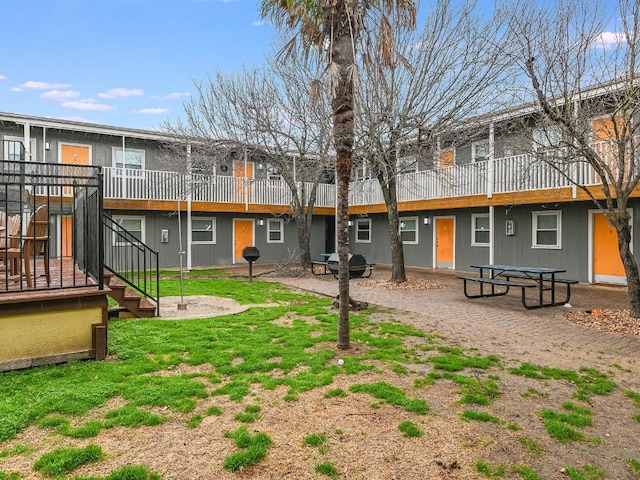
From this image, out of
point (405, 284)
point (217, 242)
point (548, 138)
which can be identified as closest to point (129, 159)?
point (217, 242)

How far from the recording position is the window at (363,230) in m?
19.9

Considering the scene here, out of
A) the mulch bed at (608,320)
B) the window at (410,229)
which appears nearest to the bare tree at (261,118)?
the window at (410,229)

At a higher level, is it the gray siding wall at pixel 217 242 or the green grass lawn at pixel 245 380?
the gray siding wall at pixel 217 242

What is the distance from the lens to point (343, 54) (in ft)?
17.7

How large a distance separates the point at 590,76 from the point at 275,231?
14.4m

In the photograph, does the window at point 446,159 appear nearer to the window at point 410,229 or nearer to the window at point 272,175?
the window at point 410,229

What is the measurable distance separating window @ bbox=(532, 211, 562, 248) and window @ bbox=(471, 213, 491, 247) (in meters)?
1.72

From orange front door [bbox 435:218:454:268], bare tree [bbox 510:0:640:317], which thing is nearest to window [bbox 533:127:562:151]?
bare tree [bbox 510:0:640:317]

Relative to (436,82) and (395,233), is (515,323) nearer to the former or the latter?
(395,233)

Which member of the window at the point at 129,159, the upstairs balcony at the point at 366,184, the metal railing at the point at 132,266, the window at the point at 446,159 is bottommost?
the metal railing at the point at 132,266

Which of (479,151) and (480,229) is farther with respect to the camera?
(480,229)

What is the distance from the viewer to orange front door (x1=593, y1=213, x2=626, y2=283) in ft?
38.3

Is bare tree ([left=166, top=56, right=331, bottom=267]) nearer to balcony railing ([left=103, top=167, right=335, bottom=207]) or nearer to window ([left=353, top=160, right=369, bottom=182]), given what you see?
window ([left=353, top=160, right=369, bottom=182])

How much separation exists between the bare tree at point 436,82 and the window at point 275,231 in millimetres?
9433
